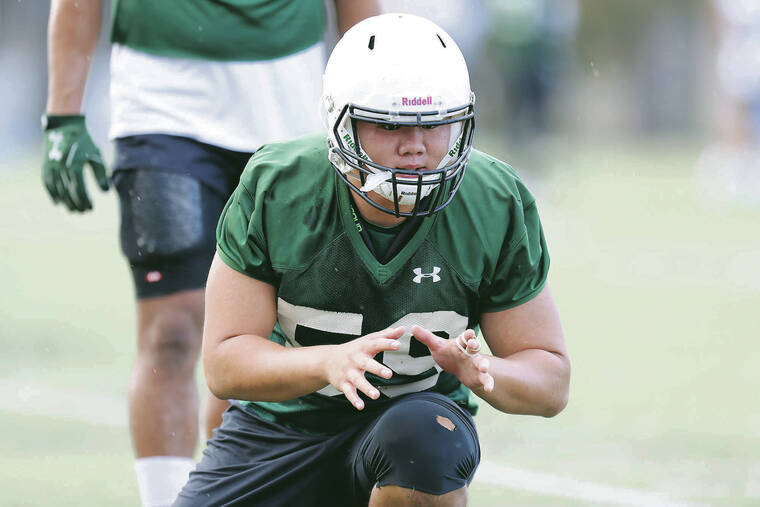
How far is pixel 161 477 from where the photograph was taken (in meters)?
4.11

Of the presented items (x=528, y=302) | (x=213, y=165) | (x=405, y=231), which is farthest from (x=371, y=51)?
(x=213, y=165)

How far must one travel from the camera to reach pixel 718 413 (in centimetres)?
619

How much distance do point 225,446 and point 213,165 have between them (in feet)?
3.77

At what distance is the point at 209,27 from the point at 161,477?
1.40 metres

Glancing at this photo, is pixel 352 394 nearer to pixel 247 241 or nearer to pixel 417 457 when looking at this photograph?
pixel 417 457

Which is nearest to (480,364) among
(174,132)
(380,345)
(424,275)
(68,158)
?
(380,345)

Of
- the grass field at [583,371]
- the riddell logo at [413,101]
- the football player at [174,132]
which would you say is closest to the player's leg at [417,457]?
the riddell logo at [413,101]

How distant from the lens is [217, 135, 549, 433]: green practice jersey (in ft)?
10.8

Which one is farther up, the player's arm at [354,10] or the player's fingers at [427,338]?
the player's arm at [354,10]

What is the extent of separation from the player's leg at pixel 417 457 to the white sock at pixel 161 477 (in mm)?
983

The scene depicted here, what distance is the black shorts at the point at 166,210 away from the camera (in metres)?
4.22

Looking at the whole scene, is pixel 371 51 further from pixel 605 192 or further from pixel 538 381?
pixel 605 192

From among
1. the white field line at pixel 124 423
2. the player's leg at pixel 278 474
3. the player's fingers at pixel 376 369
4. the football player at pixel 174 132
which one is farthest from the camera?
the white field line at pixel 124 423

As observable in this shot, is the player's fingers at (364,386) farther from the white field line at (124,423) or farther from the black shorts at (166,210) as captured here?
the white field line at (124,423)
